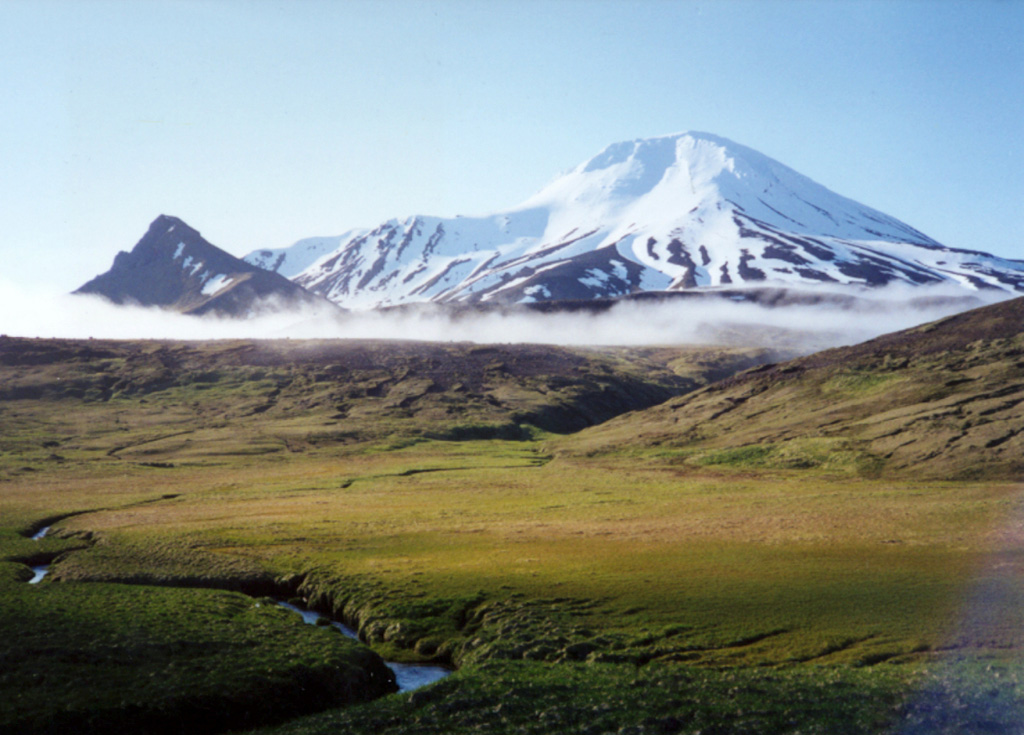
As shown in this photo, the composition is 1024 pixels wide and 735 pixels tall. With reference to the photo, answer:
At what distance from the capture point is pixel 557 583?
4034cm

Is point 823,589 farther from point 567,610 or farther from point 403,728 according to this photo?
point 403,728

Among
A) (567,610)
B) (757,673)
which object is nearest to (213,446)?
(567,610)

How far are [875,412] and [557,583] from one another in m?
86.0

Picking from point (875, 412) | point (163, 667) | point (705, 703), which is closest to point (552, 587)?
point (705, 703)

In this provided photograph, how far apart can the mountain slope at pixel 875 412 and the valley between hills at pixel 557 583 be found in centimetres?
73

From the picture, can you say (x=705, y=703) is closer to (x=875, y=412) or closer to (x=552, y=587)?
(x=552, y=587)

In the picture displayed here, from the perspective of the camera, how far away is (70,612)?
35.5 meters

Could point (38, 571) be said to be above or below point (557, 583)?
below

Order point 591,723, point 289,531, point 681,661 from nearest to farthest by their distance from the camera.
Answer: point 591,723, point 681,661, point 289,531

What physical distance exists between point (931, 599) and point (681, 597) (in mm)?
11593

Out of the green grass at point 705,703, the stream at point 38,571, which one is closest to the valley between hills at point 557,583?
the green grass at point 705,703

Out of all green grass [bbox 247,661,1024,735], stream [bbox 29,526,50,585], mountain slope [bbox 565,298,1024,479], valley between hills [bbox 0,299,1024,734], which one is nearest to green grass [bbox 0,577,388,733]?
valley between hills [bbox 0,299,1024,734]

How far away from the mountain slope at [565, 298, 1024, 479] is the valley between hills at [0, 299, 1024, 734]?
0.73 metres

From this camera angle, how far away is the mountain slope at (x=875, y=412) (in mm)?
86375
